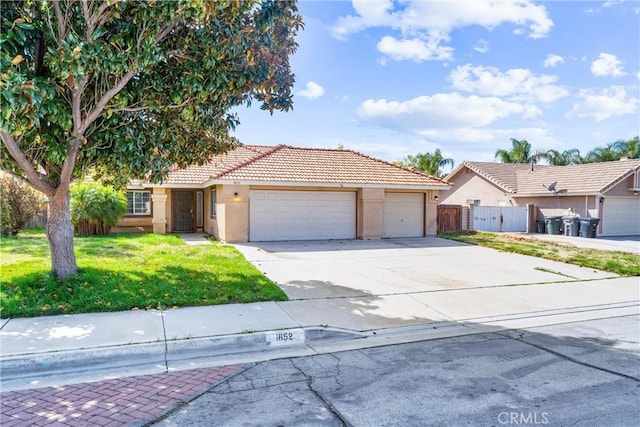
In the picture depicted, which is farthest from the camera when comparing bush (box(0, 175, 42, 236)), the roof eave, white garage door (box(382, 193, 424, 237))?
white garage door (box(382, 193, 424, 237))

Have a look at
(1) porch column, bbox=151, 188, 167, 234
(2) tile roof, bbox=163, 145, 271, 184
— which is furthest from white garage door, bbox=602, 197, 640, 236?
(1) porch column, bbox=151, 188, 167, 234

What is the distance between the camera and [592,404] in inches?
172

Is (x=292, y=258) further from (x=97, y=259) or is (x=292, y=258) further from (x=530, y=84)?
(x=530, y=84)

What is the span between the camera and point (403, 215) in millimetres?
21188

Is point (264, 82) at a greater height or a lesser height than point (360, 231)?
greater

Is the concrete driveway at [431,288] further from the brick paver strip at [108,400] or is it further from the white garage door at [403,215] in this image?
the white garage door at [403,215]

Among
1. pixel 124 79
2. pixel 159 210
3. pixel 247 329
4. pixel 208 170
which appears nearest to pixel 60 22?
pixel 124 79

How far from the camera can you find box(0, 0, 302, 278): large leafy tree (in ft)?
20.9

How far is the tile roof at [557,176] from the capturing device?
24672mm

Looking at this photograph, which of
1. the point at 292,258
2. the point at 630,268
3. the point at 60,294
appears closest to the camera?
the point at 60,294

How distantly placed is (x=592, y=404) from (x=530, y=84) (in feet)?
53.6

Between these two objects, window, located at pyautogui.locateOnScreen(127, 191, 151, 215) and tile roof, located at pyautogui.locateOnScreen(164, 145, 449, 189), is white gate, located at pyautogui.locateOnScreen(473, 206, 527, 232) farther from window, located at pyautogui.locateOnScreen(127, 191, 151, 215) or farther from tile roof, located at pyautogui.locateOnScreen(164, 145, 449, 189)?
window, located at pyautogui.locateOnScreen(127, 191, 151, 215)

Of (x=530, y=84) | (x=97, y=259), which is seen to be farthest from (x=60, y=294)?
(x=530, y=84)

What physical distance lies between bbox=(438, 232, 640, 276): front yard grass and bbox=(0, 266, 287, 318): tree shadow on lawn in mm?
10195
